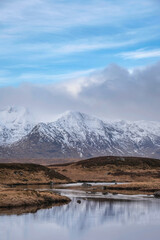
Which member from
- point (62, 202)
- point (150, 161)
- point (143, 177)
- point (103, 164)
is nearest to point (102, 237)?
point (62, 202)

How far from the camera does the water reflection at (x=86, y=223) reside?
41.3 m

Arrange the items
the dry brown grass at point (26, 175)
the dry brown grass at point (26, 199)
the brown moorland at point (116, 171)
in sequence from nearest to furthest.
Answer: the dry brown grass at point (26, 199), the dry brown grass at point (26, 175), the brown moorland at point (116, 171)

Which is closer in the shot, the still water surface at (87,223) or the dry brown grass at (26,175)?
the still water surface at (87,223)

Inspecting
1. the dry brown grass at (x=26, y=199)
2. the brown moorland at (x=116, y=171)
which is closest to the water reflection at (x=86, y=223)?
the dry brown grass at (x=26, y=199)

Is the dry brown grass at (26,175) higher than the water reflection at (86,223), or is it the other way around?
the dry brown grass at (26,175)

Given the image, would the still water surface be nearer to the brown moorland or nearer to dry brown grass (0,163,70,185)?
dry brown grass (0,163,70,185)

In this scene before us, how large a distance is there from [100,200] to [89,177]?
224ft

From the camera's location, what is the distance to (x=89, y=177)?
13875cm

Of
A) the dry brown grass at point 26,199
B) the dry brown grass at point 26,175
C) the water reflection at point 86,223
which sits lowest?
the water reflection at point 86,223

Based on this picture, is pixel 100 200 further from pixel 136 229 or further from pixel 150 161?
pixel 150 161

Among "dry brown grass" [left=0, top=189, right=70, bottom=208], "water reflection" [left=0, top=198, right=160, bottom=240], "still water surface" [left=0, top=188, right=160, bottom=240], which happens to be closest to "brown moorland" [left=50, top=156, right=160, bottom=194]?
"dry brown grass" [left=0, top=189, right=70, bottom=208]

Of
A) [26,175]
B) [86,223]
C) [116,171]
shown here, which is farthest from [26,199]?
[116,171]

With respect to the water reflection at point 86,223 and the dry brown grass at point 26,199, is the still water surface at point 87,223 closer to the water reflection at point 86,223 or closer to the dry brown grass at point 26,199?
the water reflection at point 86,223

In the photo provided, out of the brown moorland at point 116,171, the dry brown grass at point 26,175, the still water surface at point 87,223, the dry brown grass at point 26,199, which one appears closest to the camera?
the still water surface at point 87,223
